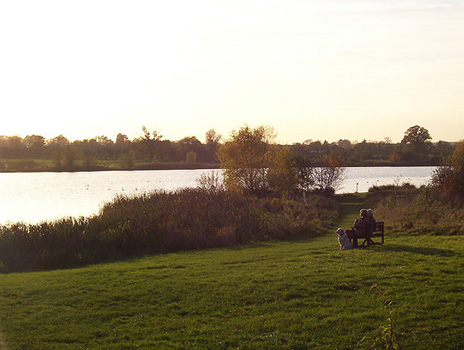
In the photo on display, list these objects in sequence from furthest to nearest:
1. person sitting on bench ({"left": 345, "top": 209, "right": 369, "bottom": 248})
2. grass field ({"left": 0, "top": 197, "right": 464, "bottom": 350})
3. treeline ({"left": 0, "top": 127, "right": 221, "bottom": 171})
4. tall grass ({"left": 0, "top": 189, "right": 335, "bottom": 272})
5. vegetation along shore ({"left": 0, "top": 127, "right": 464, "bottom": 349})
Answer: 1. treeline ({"left": 0, "top": 127, "right": 221, "bottom": 171})
2. tall grass ({"left": 0, "top": 189, "right": 335, "bottom": 272})
3. person sitting on bench ({"left": 345, "top": 209, "right": 369, "bottom": 248})
4. vegetation along shore ({"left": 0, "top": 127, "right": 464, "bottom": 349})
5. grass field ({"left": 0, "top": 197, "right": 464, "bottom": 350})

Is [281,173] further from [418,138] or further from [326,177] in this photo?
[418,138]

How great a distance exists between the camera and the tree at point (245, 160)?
143 feet

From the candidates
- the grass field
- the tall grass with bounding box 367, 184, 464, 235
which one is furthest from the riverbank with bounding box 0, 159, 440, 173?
the grass field

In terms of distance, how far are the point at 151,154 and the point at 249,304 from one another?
3584 inches

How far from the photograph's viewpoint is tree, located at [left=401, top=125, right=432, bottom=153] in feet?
325

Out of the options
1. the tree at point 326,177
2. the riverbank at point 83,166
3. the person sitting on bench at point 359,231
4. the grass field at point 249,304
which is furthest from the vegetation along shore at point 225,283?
the riverbank at point 83,166

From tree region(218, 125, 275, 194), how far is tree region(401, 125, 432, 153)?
209 ft

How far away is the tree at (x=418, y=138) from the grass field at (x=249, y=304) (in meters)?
91.3

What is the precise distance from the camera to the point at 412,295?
9.48 m

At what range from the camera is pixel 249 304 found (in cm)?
973

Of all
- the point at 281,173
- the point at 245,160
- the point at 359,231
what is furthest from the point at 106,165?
the point at 359,231

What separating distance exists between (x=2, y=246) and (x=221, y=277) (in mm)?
10495

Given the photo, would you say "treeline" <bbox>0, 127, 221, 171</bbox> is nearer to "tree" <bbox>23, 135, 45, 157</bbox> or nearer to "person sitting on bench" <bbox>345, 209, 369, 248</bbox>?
"tree" <bbox>23, 135, 45, 157</bbox>

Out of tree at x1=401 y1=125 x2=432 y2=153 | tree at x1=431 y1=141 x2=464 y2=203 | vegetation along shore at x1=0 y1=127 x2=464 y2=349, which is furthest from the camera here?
tree at x1=401 y1=125 x2=432 y2=153
